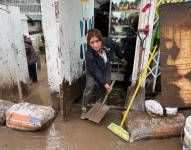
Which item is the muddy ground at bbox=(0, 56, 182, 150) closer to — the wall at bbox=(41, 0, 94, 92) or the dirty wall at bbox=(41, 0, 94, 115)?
the dirty wall at bbox=(41, 0, 94, 115)

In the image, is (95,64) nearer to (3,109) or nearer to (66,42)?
(66,42)

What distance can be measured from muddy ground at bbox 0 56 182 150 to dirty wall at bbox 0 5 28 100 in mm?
1021

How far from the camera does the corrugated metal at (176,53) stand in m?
2.98

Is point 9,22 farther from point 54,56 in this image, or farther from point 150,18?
point 150,18

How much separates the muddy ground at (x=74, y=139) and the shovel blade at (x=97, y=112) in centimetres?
12

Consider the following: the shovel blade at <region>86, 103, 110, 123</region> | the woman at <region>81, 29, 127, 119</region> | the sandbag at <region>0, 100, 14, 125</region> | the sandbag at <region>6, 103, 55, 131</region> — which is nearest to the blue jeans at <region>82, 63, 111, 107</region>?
the woman at <region>81, 29, 127, 119</region>

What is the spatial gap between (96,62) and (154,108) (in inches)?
44.5

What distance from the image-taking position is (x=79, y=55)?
12.4 feet

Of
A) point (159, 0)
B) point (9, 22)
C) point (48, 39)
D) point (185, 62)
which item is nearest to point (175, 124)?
point (185, 62)

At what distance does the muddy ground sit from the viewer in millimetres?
2619

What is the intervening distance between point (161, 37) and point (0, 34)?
9.10 feet

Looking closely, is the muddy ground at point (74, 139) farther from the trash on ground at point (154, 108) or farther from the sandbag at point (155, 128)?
the trash on ground at point (154, 108)

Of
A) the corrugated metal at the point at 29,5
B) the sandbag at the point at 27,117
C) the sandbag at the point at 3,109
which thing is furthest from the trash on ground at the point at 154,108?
the corrugated metal at the point at 29,5

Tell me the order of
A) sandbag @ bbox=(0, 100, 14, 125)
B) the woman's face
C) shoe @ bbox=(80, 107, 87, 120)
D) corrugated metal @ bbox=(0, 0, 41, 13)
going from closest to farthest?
the woman's face < sandbag @ bbox=(0, 100, 14, 125) < shoe @ bbox=(80, 107, 87, 120) < corrugated metal @ bbox=(0, 0, 41, 13)
